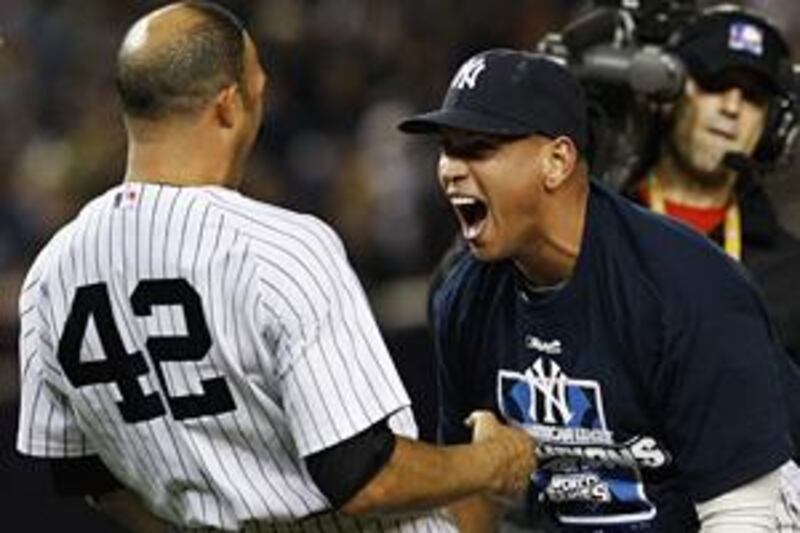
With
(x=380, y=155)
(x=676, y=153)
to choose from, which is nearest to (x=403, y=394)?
(x=676, y=153)

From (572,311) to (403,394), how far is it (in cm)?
51

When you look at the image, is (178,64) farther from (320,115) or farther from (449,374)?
(320,115)

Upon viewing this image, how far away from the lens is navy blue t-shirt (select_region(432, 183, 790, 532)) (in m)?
3.96

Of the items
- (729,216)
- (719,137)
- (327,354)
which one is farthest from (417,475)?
(719,137)

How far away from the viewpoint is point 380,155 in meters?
9.99

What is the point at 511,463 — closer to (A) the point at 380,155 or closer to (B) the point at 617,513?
(B) the point at 617,513

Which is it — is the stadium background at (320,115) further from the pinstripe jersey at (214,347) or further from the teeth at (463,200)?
the pinstripe jersey at (214,347)

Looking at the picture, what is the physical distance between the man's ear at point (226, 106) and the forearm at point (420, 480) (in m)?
0.60

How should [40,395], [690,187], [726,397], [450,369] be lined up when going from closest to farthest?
[726,397], [40,395], [450,369], [690,187]

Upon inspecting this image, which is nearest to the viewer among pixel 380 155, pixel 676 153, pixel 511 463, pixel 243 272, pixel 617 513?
pixel 243 272

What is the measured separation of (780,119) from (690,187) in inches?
10.9

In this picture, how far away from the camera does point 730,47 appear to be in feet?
18.0

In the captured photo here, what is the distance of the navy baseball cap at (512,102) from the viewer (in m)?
4.02

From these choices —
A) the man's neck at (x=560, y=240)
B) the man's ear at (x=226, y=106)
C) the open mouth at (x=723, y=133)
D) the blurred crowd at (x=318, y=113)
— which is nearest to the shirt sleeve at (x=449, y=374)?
the man's neck at (x=560, y=240)
